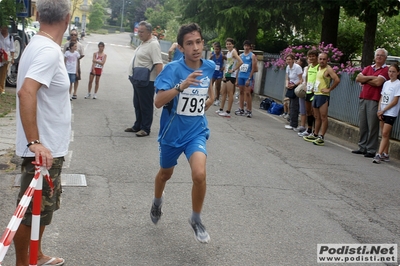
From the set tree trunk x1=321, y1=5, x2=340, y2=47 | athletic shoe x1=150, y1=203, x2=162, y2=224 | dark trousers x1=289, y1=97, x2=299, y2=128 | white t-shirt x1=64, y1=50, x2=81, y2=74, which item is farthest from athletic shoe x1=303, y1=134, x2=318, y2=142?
tree trunk x1=321, y1=5, x2=340, y2=47

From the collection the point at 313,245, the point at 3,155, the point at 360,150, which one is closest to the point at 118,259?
the point at 313,245

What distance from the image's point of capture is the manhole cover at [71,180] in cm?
713

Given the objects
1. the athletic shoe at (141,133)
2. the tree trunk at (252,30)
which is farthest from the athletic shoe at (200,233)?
the tree trunk at (252,30)

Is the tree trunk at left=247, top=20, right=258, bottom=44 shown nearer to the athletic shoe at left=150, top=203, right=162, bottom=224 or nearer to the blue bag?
the blue bag

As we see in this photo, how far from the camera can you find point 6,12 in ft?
50.0

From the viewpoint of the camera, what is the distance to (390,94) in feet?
36.4

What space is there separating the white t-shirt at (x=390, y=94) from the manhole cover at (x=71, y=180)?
20.5 feet

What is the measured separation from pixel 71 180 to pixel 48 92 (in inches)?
141

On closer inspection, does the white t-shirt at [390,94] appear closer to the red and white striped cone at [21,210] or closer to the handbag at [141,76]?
the handbag at [141,76]

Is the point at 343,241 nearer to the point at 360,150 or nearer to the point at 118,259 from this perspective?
the point at 118,259

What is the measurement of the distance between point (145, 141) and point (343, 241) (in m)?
5.40

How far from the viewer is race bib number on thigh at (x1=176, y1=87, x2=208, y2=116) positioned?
540cm

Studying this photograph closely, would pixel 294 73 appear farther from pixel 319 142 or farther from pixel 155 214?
pixel 155 214

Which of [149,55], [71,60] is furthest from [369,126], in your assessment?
[71,60]
